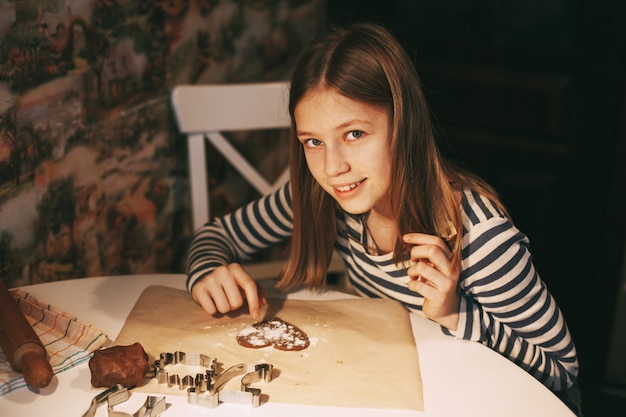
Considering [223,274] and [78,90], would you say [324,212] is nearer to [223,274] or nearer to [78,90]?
[223,274]

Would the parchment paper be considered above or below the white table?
above

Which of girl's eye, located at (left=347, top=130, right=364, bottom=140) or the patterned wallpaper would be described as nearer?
girl's eye, located at (left=347, top=130, right=364, bottom=140)

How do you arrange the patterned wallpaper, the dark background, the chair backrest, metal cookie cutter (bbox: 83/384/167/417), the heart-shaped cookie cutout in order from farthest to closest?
the dark background → the chair backrest → the patterned wallpaper → the heart-shaped cookie cutout → metal cookie cutter (bbox: 83/384/167/417)

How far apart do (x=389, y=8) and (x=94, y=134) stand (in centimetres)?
120

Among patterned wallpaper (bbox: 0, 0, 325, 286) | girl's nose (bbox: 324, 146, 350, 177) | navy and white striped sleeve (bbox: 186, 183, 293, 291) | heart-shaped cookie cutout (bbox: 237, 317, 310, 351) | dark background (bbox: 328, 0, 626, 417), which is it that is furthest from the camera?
dark background (bbox: 328, 0, 626, 417)

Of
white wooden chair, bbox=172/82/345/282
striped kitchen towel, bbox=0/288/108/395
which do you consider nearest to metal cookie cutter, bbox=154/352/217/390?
striped kitchen towel, bbox=0/288/108/395

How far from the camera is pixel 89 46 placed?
163cm

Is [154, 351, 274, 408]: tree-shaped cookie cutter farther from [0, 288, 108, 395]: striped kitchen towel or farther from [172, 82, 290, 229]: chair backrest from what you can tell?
[172, 82, 290, 229]: chair backrest

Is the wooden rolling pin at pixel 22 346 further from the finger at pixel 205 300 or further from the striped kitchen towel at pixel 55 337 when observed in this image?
the finger at pixel 205 300

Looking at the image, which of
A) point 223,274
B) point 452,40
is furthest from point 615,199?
point 223,274

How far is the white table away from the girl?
65 millimetres

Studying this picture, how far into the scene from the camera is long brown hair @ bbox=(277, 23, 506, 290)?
49.8 inches

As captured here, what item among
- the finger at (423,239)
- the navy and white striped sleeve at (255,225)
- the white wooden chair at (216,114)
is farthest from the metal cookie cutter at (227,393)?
the white wooden chair at (216,114)

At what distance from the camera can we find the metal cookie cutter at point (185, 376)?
1.03 metres
